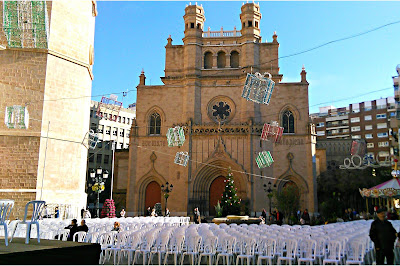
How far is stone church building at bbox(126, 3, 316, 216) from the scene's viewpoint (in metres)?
31.1

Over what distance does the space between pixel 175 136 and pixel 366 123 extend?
165 ft

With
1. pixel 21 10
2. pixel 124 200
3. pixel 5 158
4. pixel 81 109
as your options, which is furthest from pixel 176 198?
pixel 21 10

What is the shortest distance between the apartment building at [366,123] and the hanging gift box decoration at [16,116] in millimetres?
53907

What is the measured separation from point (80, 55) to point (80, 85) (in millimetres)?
1660

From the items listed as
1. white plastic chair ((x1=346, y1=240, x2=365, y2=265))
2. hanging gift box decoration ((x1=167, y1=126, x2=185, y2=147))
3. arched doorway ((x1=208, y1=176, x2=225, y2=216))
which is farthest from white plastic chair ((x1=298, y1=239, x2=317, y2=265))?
arched doorway ((x1=208, y1=176, x2=225, y2=216))

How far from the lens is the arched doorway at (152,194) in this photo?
32.2 metres

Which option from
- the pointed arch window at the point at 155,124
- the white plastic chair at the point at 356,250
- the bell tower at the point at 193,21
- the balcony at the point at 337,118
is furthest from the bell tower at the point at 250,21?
the balcony at the point at 337,118

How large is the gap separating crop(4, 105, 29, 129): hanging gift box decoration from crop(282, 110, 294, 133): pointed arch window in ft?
70.7

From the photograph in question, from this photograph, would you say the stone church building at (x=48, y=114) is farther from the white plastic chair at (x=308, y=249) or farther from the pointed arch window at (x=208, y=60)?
the pointed arch window at (x=208, y=60)

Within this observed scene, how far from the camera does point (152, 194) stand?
32375mm

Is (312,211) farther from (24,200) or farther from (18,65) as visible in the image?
(18,65)

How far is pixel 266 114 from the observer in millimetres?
32469

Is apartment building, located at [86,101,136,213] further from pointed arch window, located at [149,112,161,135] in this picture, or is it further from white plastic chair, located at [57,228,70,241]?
white plastic chair, located at [57,228,70,241]

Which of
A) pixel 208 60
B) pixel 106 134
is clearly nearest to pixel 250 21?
pixel 208 60
